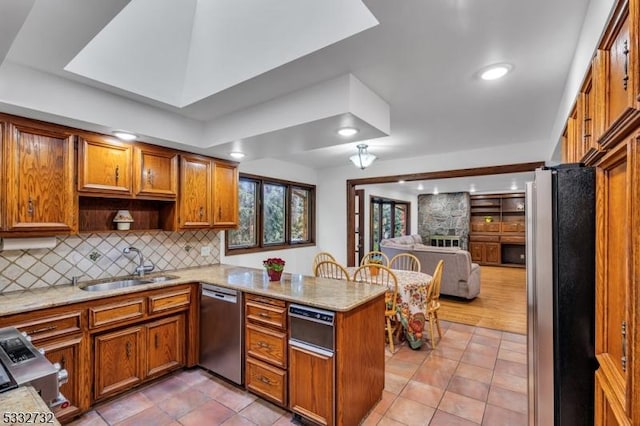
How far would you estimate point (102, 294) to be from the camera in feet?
7.44

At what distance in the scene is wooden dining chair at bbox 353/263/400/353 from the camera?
321cm

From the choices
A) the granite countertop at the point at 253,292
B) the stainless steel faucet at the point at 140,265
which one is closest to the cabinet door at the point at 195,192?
the stainless steel faucet at the point at 140,265

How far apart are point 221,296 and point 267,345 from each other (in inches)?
25.3

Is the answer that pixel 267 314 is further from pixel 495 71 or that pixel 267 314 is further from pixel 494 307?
pixel 494 307

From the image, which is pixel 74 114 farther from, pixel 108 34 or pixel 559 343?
pixel 559 343

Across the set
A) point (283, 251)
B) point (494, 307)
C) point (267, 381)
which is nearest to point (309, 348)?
point (267, 381)

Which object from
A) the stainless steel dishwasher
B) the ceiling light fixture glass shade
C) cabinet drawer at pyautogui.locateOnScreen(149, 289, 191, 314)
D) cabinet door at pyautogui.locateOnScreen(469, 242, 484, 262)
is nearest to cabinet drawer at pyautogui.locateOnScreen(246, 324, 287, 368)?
the stainless steel dishwasher

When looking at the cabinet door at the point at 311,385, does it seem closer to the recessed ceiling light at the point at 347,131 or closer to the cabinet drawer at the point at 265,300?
the cabinet drawer at the point at 265,300

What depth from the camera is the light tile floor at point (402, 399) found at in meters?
2.17

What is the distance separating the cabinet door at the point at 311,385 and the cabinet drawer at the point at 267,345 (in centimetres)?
10

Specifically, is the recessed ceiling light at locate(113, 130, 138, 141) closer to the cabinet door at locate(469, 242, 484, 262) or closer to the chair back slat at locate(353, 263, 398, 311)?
the chair back slat at locate(353, 263, 398, 311)

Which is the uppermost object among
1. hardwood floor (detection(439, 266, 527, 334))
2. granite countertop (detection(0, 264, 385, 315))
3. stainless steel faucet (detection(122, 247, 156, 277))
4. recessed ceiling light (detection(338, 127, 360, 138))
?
recessed ceiling light (detection(338, 127, 360, 138))

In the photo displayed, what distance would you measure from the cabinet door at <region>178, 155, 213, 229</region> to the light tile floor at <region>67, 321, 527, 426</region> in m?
1.45

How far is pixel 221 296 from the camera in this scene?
2645mm
